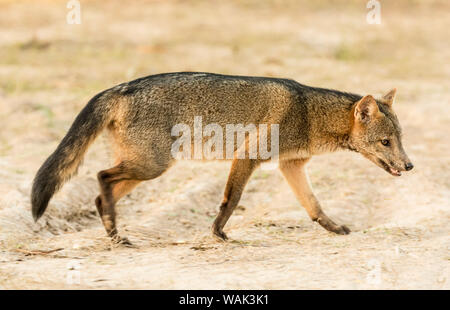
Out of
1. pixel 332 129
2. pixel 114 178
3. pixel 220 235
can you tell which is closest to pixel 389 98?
pixel 332 129

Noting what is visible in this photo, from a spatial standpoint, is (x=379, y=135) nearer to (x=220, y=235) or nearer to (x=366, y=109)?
(x=366, y=109)

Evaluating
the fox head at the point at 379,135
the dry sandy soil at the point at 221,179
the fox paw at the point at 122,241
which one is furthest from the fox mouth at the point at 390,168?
the fox paw at the point at 122,241

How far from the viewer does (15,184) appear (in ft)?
24.7

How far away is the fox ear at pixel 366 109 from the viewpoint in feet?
21.4

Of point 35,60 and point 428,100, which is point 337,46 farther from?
point 35,60

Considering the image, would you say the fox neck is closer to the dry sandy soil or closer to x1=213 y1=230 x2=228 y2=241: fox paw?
the dry sandy soil

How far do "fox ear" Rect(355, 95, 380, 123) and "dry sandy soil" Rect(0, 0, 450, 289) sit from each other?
111cm

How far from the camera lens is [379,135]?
6.61 meters

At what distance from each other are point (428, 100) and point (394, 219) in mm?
5955

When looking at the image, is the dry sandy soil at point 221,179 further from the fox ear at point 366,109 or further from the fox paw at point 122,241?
the fox ear at point 366,109

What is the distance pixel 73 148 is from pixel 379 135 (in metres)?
2.93

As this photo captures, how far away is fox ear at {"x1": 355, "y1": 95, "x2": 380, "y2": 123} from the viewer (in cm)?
653

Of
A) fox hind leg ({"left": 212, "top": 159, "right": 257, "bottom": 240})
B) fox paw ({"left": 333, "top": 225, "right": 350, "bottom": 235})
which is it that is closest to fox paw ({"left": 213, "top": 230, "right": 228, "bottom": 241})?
fox hind leg ({"left": 212, "top": 159, "right": 257, "bottom": 240})
